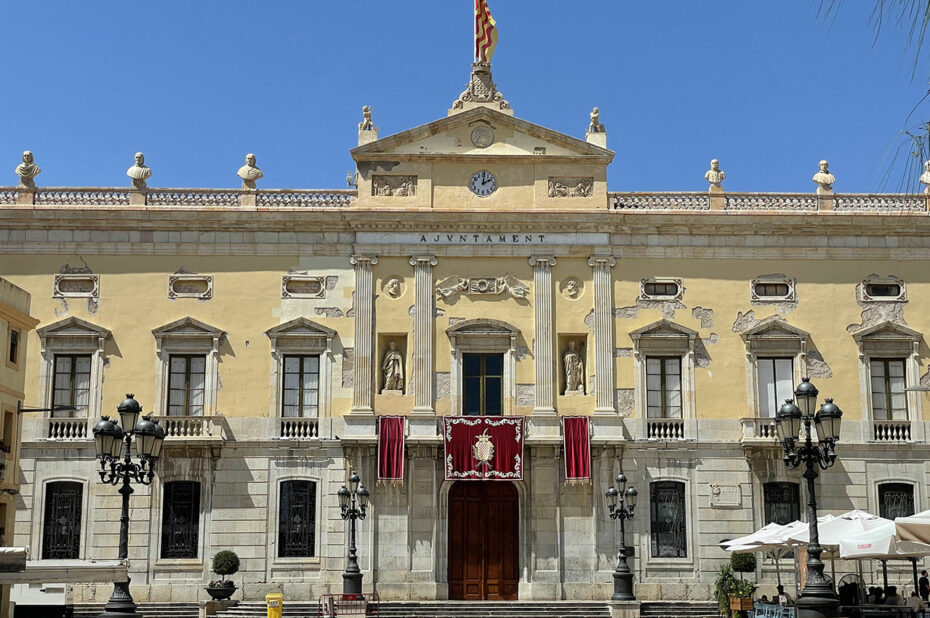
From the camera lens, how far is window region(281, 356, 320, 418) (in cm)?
Answer: 3481

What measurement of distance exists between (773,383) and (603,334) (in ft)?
16.3

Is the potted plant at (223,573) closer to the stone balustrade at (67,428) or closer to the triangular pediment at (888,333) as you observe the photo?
the stone balustrade at (67,428)

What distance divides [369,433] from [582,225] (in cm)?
844

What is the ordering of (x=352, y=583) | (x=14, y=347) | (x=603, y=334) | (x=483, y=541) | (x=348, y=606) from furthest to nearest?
(x=603, y=334)
(x=483, y=541)
(x=14, y=347)
(x=352, y=583)
(x=348, y=606)

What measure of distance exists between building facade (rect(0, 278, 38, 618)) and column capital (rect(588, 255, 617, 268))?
15290mm

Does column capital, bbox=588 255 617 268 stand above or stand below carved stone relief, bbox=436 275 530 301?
above

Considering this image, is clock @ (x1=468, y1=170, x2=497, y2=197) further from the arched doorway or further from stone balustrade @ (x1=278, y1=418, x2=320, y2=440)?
the arched doorway

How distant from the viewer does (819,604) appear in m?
18.8

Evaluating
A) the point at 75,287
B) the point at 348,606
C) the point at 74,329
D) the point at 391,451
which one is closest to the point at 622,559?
the point at 348,606

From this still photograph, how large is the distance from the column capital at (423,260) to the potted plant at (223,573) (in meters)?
9.41

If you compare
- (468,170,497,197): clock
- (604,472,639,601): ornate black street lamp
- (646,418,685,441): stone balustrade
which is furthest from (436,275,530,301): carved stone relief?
(604,472,639,601): ornate black street lamp

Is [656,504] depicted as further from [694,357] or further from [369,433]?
[369,433]

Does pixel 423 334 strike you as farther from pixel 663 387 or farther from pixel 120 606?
pixel 120 606

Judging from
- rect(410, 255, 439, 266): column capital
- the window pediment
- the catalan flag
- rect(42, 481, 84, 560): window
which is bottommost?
rect(42, 481, 84, 560): window
